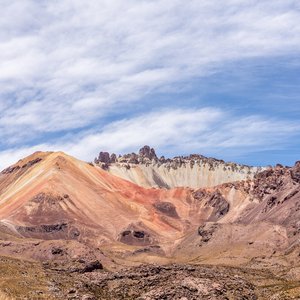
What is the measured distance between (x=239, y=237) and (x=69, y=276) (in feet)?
332

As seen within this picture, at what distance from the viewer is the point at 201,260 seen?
591 feet

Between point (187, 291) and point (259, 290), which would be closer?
point (187, 291)

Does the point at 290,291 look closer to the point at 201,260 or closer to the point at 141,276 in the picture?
the point at 141,276

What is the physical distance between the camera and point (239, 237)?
634 feet

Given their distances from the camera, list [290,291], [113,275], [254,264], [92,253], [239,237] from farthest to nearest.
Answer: [239,237] → [92,253] → [254,264] → [113,275] → [290,291]

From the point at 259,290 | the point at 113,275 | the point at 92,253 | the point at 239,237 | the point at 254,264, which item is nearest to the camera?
the point at 259,290

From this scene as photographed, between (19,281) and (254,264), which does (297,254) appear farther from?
(19,281)

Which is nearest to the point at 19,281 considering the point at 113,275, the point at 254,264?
the point at 113,275

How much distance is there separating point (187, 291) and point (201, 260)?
A: 9039cm

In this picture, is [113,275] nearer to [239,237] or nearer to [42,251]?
[42,251]

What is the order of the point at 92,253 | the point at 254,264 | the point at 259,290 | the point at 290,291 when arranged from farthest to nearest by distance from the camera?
the point at 92,253 < the point at 254,264 < the point at 259,290 < the point at 290,291

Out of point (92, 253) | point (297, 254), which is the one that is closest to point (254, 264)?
point (297, 254)

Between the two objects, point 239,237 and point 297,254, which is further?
point 239,237

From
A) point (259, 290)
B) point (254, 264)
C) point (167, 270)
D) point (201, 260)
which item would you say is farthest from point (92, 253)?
point (259, 290)
